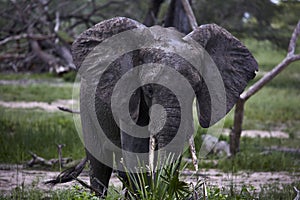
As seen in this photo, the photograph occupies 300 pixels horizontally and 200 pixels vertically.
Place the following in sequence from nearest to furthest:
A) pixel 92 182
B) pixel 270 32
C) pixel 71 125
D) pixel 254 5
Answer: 1. pixel 92 182
2. pixel 71 125
3. pixel 254 5
4. pixel 270 32

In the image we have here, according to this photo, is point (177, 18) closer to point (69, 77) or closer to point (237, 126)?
point (237, 126)

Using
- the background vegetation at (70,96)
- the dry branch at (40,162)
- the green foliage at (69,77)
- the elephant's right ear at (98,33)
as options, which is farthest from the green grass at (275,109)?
the elephant's right ear at (98,33)

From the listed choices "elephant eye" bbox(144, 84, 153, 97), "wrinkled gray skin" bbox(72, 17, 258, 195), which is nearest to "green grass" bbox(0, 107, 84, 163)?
"wrinkled gray skin" bbox(72, 17, 258, 195)

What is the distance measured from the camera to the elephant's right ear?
438 centimetres

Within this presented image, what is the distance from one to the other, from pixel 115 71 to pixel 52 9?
1646cm

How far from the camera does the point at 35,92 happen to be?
14852 millimetres

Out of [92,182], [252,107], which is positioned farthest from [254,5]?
[92,182]

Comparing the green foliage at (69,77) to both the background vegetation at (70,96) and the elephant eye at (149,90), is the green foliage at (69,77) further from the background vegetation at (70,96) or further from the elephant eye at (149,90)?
the elephant eye at (149,90)

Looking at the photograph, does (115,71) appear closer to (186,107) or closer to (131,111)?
(131,111)

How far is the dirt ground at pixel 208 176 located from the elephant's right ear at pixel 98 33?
172cm

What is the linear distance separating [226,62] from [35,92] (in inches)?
422

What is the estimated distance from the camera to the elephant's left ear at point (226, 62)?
Result: 441cm

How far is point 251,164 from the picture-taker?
7.66 m

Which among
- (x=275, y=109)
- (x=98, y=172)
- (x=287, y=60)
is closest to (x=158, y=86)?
(x=98, y=172)
